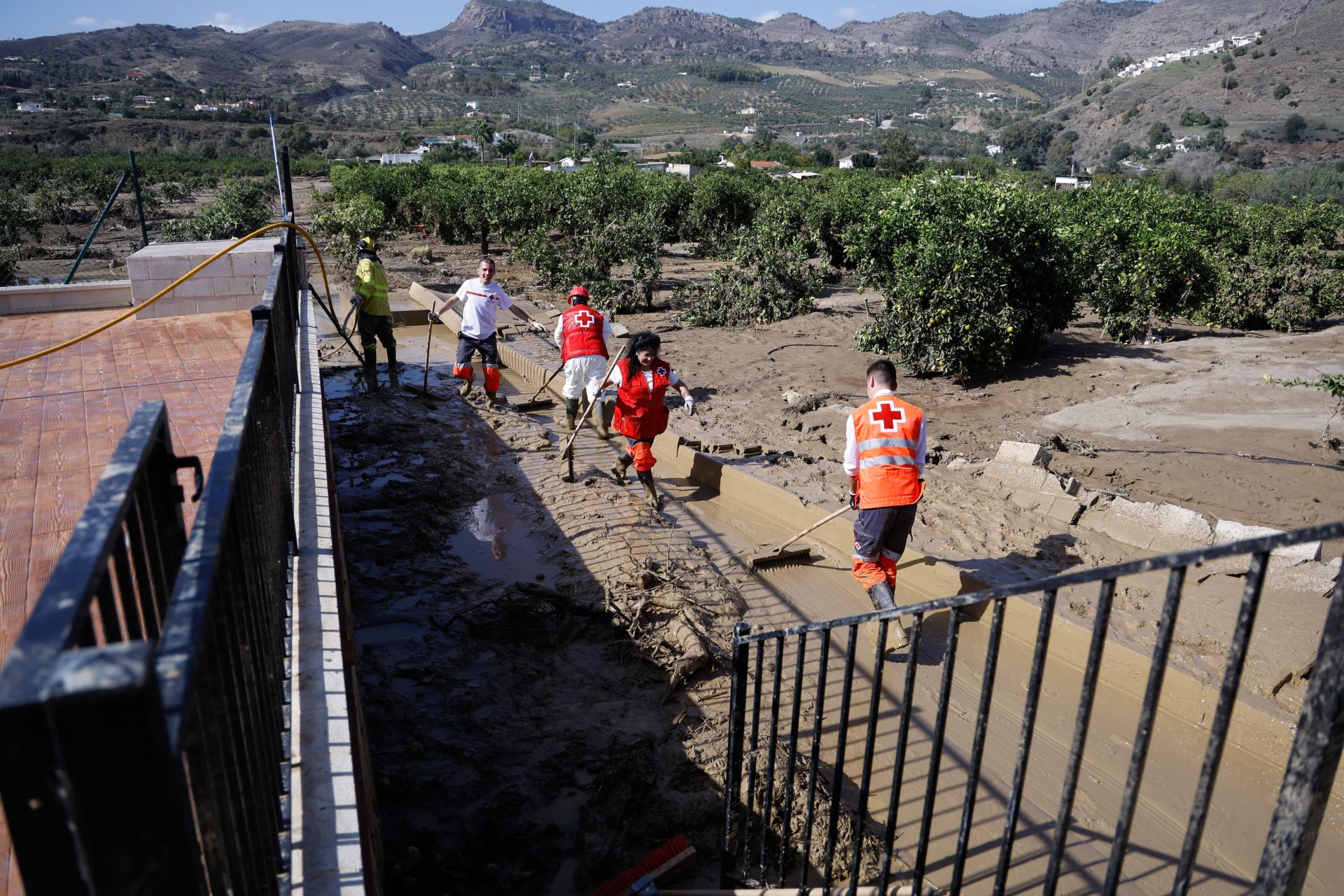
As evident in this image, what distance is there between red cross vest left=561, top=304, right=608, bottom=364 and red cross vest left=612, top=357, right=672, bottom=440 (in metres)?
1.17

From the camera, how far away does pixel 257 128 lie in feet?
306

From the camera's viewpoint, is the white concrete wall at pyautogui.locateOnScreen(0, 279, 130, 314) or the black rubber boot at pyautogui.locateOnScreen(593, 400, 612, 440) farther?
the black rubber boot at pyautogui.locateOnScreen(593, 400, 612, 440)

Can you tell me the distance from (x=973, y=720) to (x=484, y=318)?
6932 mm

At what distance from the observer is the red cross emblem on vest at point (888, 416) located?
5266 mm

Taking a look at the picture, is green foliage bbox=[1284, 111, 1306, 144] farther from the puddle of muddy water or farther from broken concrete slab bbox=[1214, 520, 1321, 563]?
the puddle of muddy water

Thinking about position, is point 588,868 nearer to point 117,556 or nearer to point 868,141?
point 117,556

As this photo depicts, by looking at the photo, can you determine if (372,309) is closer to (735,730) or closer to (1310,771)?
(735,730)

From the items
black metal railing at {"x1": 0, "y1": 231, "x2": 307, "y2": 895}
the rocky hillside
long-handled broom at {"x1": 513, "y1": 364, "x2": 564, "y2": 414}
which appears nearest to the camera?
black metal railing at {"x1": 0, "y1": 231, "x2": 307, "y2": 895}

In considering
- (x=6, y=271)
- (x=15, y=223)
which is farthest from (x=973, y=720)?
(x=15, y=223)

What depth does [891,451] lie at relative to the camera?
17.3 ft

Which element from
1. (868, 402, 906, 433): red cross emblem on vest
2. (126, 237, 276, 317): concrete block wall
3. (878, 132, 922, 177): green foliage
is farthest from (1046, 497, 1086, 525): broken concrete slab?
(878, 132, 922, 177): green foliage

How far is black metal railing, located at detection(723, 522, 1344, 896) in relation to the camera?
157cm

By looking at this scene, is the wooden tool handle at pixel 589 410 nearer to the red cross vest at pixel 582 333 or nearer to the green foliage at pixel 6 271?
the red cross vest at pixel 582 333

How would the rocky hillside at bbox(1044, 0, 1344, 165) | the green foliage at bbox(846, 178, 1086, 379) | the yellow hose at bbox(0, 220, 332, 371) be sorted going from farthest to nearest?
the rocky hillside at bbox(1044, 0, 1344, 165)
the green foliage at bbox(846, 178, 1086, 379)
the yellow hose at bbox(0, 220, 332, 371)
